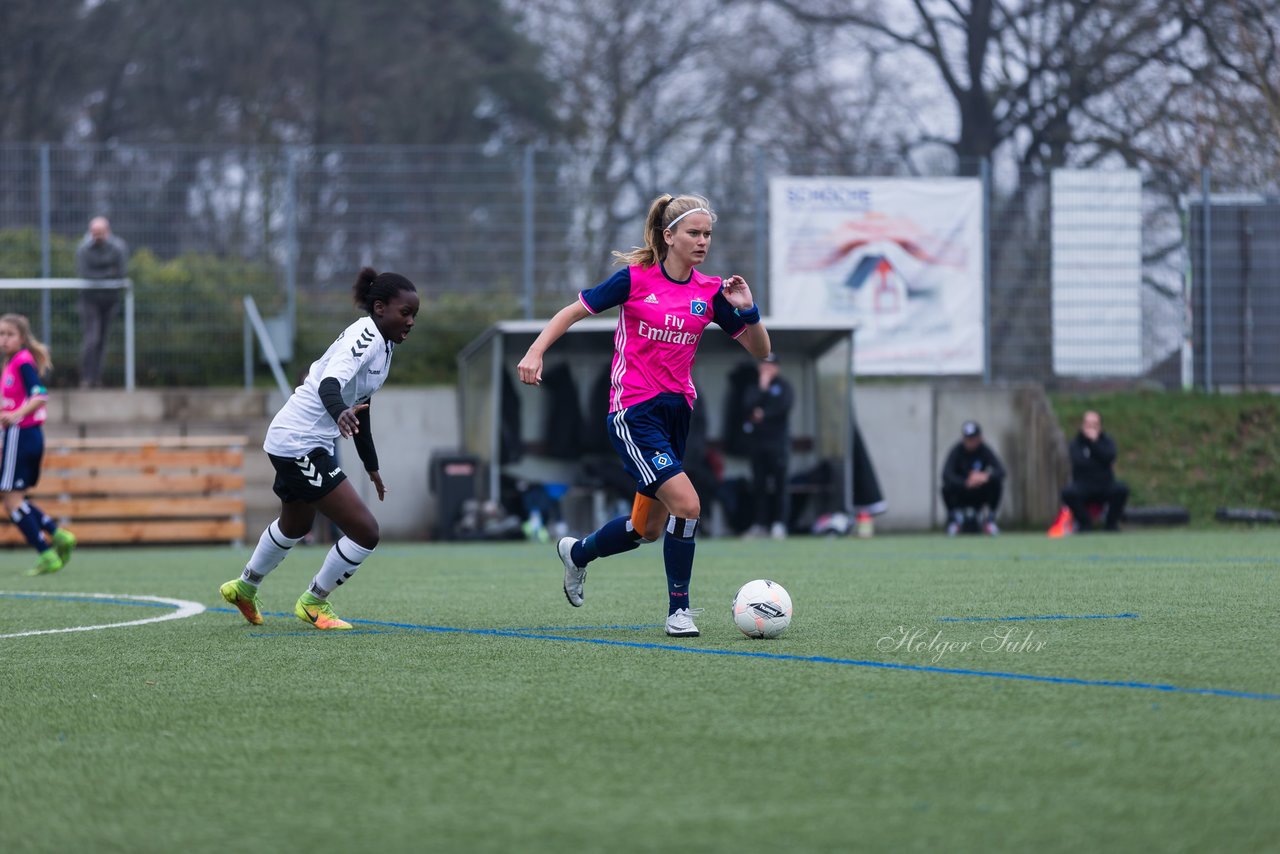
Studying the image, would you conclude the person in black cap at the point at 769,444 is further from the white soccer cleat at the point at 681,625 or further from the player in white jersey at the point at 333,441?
the white soccer cleat at the point at 681,625

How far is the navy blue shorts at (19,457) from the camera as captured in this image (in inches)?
514

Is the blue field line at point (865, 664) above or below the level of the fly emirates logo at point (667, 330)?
below

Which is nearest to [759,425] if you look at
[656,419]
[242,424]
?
[242,424]

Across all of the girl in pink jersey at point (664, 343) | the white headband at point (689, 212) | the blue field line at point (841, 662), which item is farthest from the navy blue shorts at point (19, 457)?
the white headband at point (689, 212)

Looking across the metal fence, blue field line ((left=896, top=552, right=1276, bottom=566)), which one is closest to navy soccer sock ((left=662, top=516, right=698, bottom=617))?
blue field line ((left=896, top=552, right=1276, bottom=566))

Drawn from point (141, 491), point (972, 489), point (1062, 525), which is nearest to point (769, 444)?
point (972, 489)

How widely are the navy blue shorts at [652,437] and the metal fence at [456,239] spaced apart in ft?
43.2

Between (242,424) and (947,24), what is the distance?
16.0 metres

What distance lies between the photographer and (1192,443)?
21203 millimetres

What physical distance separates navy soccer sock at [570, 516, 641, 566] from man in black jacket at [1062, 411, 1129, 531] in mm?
11803

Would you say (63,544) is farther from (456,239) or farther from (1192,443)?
(1192,443)

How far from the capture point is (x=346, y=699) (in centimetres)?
526

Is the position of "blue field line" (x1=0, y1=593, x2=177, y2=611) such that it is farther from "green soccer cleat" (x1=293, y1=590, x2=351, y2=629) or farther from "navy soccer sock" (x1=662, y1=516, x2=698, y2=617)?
"navy soccer sock" (x1=662, y1=516, x2=698, y2=617)

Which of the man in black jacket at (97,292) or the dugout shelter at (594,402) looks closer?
the dugout shelter at (594,402)
